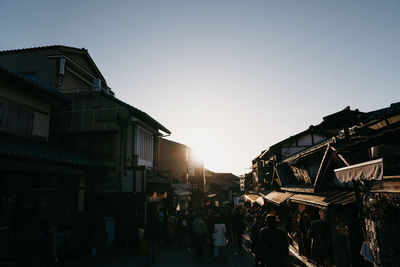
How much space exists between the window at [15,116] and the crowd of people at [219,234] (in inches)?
303

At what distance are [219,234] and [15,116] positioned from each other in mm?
11067

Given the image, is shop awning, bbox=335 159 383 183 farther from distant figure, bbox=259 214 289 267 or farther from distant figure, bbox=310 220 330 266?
distant figure, bbox=310 220 330 266

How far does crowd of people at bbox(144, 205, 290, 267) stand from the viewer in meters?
6.61

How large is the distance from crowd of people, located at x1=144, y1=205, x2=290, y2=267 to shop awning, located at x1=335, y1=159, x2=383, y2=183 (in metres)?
2.22

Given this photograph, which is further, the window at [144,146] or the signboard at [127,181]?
the window at [144,146]

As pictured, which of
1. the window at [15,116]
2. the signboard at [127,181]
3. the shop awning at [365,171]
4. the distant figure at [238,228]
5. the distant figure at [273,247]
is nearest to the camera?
the shop awning at [365,171]

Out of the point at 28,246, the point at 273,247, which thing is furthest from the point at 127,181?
the point at 273,247

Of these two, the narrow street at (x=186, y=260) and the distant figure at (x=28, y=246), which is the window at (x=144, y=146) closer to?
the narrow street at (x=186, y=260)

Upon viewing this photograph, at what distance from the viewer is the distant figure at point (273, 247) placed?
6484 millimetres

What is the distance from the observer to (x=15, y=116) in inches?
462

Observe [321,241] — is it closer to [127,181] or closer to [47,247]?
[47,247]

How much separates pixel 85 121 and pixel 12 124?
4703 mm

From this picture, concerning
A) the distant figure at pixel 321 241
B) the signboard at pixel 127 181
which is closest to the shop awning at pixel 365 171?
the distant figure at pixel 321 241

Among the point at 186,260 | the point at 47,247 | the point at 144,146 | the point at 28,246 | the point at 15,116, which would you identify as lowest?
the point at 186,260
